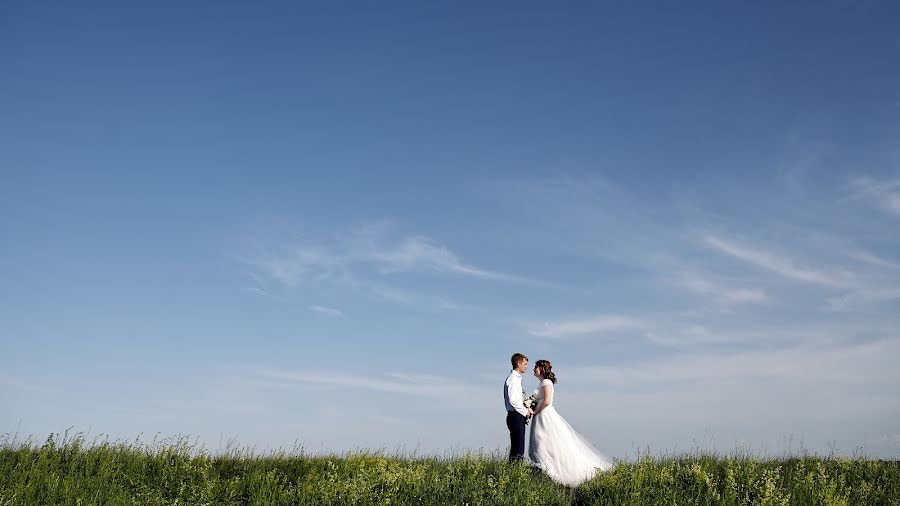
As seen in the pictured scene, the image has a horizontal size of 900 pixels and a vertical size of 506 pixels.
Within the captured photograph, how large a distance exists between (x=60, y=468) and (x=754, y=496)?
1684 cm

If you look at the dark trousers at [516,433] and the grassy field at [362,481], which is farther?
the dark trousers at [516,433]

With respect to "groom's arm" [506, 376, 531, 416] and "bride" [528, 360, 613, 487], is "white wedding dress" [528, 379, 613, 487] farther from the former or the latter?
"groom's arm" [506, 376, 531, 416]

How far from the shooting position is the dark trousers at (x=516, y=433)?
19.3 meters

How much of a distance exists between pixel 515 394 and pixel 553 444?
1609mm

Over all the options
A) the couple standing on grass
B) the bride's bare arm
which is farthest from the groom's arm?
the bride's bare arm

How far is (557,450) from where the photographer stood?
63.2 ft

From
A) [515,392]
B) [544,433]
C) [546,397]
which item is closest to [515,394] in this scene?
[515,392]

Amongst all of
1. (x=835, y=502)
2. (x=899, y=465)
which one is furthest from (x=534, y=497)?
(x=899, y=465)

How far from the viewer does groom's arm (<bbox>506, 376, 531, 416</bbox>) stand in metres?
19.0

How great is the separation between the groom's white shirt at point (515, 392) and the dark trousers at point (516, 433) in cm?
16

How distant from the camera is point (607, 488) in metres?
18.4

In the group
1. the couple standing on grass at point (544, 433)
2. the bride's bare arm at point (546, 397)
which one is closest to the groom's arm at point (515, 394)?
the couple standing on grass at point (544, 433)

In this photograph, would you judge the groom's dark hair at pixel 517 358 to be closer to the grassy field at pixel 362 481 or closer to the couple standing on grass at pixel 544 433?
the couple standing on grass at pixel 544 433

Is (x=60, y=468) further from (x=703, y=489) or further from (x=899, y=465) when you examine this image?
(x=899, y=465)
